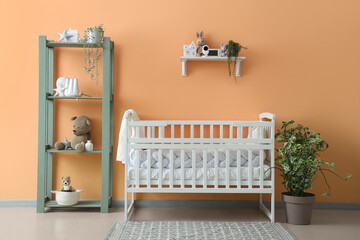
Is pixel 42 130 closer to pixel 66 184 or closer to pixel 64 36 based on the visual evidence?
pixel 66 184

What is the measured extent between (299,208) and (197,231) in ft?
2.59

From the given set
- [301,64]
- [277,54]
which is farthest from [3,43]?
[301,64]

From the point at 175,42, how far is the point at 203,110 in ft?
2.15

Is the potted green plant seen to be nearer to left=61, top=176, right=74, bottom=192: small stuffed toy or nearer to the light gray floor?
the light gray floor

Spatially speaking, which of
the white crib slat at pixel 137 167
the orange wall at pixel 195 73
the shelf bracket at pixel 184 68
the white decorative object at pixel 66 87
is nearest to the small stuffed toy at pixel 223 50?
the orange wall at pixel 195 73

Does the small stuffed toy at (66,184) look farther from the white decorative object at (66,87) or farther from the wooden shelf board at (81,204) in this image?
the white decorative object at (66,87)

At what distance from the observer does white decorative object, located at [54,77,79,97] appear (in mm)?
3078

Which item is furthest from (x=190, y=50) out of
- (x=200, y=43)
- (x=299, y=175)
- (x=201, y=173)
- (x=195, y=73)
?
(x=299, y=175)

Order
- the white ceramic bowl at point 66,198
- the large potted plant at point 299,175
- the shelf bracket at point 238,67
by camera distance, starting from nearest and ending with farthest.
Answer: the large potted plant at point 299,175 < the white ceramic bowl at point 66,198 < the shelf bracket at point 238,67

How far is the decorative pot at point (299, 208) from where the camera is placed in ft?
8.91

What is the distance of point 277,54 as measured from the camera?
330 cm

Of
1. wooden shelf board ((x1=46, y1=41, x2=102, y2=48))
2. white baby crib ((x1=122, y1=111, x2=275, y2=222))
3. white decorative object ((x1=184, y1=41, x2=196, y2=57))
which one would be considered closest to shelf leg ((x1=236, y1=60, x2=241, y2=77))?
white decorative object ((x1=184, y1=41, x2=196, y2=57))

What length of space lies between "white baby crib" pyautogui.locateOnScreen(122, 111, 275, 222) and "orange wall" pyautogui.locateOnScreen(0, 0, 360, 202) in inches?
21.6

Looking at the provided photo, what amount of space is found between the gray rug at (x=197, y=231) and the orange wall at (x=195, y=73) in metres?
0.62
